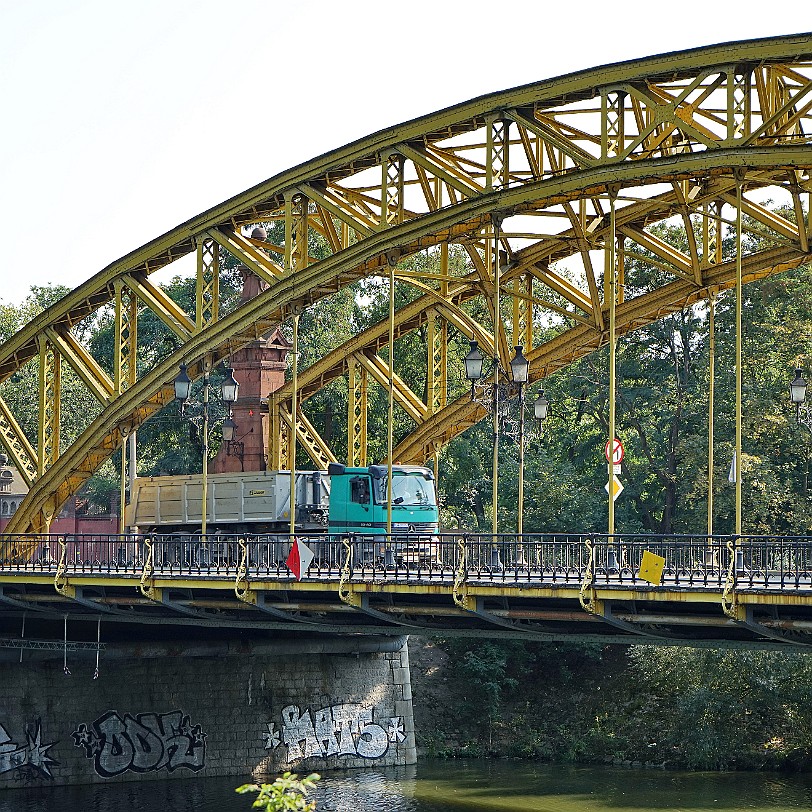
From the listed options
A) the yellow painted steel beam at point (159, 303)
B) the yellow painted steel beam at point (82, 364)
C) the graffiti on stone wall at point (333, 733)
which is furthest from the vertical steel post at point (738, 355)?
the yellow painted steel beam at point (82, 364)

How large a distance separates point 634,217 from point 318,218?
8.68 meters

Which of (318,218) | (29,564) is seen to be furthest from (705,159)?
(29,564)

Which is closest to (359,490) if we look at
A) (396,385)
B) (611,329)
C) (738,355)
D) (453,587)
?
(396,385)

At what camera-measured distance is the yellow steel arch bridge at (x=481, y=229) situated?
32750 millimetres

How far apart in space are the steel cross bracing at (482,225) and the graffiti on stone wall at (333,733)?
768cm

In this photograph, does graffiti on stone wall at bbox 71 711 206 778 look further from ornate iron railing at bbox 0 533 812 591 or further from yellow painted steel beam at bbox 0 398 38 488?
yellow painted steel beam at bbox 0 398 38 488

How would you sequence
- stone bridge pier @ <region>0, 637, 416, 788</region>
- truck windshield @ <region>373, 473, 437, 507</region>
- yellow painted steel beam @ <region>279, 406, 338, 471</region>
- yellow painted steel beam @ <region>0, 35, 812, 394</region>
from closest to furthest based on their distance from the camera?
yellow painted steel beam @ <region>0, 35, 812, 394</region> < truck windshield @ <region>373, 473, 437, 507</region> < stone bridge pier @ <region>0, 637, 416, 788</region> < yellow painted steel beam @ <region>279, 406, 338, 471</region>

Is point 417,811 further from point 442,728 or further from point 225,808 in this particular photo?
point 442,728

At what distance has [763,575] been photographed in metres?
27.9

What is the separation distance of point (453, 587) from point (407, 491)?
12.1 meters

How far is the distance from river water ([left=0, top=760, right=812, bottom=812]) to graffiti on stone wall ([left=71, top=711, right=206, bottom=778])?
631 mm

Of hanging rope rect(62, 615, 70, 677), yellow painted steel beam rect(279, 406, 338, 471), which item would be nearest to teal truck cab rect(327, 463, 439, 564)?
yellow painted steel beam rect(279, 406, 338, 471)

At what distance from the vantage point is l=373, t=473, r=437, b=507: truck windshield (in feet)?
141

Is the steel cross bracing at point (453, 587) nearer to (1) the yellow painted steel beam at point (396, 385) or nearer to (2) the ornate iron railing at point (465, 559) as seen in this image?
(2) the ornate iron railing at point (465, 559)
